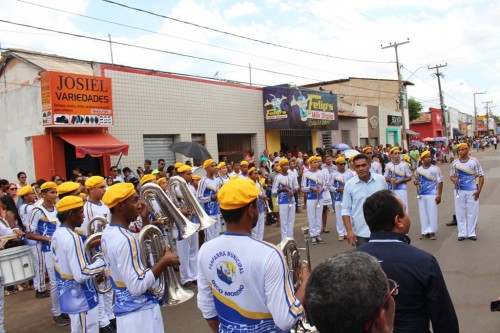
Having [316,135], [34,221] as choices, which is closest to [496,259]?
[34,221]

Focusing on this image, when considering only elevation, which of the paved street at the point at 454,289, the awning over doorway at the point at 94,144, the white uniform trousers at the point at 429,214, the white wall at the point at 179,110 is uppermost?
the white wall at the point at 179,110

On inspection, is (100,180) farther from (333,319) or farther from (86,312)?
(333,319)

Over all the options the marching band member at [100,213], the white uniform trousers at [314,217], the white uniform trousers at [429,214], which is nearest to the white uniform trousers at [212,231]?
the white uniform trousers at [314,217]

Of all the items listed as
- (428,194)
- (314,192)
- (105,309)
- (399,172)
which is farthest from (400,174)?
(105,309)

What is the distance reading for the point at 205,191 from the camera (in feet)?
28.8

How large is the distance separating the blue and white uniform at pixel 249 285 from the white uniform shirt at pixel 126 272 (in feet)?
2.45

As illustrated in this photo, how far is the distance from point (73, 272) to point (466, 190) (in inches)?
315

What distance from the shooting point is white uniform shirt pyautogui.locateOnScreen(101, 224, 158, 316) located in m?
3.16

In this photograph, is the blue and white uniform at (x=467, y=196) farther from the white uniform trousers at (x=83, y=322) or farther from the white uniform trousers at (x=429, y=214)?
the white uniform trousers at (x=83, y=322)

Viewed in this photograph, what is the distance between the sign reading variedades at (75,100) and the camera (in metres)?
12.1

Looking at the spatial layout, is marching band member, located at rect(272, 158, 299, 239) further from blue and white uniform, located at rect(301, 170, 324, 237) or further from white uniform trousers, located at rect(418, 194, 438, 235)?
white uniform trousers, located at rect(418, 194, 438, 235)

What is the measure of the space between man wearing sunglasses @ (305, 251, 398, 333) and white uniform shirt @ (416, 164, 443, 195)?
8.60 meters

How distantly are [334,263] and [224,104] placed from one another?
17612 mm

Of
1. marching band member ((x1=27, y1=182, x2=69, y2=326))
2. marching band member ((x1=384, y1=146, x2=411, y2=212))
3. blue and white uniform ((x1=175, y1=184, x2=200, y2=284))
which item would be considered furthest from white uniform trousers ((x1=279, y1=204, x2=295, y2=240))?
marching band member ((x1=27, y1=182, x2=69, y2=326))
